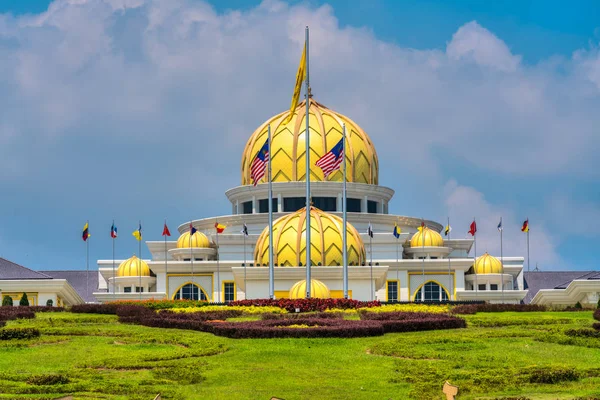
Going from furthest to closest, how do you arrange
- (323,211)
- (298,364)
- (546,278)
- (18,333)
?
(546,278)
(323,211)
(18,333)
(298,364)

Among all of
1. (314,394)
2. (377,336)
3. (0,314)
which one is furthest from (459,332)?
(0,314)

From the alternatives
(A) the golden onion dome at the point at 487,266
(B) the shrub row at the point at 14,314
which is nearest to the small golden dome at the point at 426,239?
(A) the golden onion dome at the point at 487,266

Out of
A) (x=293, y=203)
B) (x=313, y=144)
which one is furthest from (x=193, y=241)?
(x=313, y=144)

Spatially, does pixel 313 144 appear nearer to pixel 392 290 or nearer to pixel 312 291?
pixel 392 290

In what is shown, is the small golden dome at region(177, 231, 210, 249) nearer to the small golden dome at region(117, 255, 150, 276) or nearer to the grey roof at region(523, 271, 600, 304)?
the small golden dome at region(117, 255, 150, 276)

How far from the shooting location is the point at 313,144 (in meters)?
59.6

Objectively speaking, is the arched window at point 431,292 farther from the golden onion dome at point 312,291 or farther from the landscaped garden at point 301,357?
the landscaped garden at point 301,357

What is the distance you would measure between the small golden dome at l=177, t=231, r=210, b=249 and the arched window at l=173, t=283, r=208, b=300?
2859 millimetres

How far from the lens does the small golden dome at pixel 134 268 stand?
5966 centimetres

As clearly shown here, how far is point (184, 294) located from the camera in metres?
58.2

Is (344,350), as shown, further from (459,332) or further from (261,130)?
(261,130)

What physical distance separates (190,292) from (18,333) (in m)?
32.9

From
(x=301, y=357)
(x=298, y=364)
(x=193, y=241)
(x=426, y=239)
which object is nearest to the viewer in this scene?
(x=298, y=364)

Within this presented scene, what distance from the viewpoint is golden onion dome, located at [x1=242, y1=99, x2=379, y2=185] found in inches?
2354
